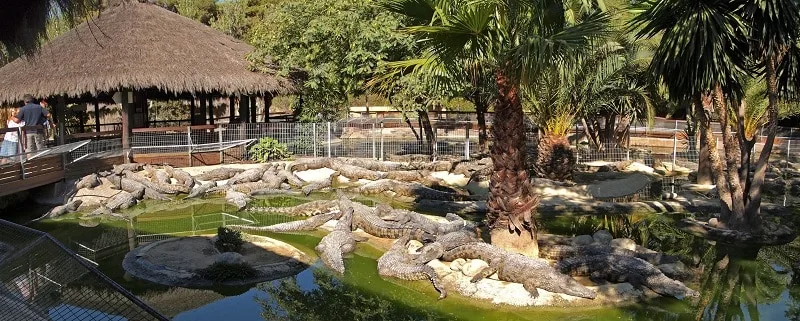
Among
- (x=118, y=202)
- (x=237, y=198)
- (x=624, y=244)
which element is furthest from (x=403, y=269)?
(x=118, y=202)

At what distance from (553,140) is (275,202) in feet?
20.7

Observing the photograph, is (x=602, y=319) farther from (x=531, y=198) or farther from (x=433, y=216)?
(x=433, y=216)

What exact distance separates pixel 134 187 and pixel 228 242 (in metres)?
5.46

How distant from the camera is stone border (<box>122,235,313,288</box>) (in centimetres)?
746

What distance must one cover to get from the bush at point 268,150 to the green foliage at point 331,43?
1.79m

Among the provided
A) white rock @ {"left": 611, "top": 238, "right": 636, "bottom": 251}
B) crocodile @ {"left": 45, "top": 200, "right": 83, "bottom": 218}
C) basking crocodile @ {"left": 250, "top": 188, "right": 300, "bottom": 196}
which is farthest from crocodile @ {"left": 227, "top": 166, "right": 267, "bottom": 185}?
white rock @ {"left": 611, "top": 238, "right": 636, "bottom": 251}

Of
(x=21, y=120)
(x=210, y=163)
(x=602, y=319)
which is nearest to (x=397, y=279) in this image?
(x=602, y=319)

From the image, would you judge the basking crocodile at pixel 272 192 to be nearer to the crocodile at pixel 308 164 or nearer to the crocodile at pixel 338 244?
the crocodile at pixel 308 164

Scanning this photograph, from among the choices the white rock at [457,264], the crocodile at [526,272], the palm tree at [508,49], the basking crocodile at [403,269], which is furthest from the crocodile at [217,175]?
the crocodile at [526,272]

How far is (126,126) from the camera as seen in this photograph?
15.1 meters

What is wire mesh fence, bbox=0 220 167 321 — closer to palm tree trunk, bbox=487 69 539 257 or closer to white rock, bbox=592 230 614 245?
palm tree trunk, bbox=487 69 539 257

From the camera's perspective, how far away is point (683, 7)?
7.88m

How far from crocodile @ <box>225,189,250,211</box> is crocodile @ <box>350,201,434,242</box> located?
2.94m

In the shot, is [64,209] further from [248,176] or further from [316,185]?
[316,185]
